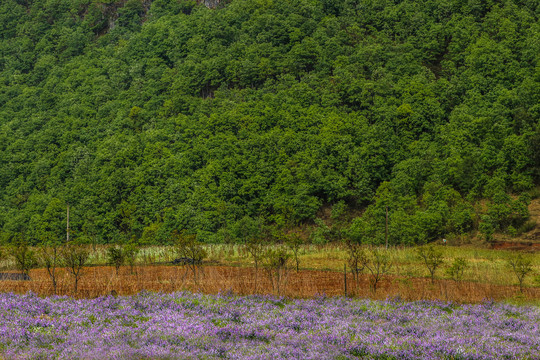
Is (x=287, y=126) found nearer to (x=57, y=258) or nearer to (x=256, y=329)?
(x=57, y=258)

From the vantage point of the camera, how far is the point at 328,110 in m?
87.7

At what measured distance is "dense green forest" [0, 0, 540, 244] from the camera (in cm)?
6675

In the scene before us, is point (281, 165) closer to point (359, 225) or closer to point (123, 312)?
point (359, 225)

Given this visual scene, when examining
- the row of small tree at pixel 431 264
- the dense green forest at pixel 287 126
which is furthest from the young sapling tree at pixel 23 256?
the dense green forest at pixel 287 126

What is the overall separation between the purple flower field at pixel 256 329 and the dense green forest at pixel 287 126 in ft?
140

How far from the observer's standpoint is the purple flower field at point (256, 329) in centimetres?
1178

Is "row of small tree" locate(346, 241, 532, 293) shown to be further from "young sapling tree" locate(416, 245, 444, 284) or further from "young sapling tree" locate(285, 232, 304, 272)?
"young sapling tree" locate(285, 232, 304, 272)

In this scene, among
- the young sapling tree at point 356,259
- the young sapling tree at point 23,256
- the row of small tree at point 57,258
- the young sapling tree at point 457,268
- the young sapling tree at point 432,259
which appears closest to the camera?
the row of small tree at point 57,258

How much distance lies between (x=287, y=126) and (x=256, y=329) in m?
74.2

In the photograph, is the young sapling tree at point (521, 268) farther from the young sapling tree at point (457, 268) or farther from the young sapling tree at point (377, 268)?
the young sapling tree at point (377, 268)

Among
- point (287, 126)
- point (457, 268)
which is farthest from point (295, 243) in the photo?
point (287, 126)

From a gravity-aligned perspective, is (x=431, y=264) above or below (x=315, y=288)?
below

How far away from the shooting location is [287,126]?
86750mm

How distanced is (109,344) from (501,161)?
203 feet
